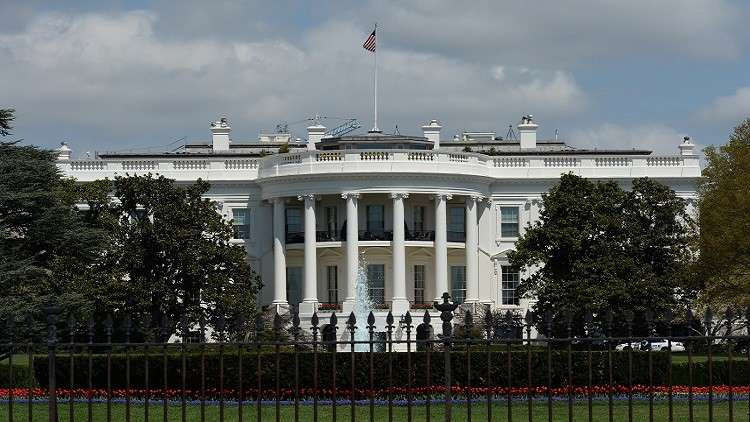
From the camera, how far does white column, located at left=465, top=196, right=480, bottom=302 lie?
253 ft

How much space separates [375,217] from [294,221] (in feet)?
12.9

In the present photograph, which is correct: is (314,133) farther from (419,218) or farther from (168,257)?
(168,257)

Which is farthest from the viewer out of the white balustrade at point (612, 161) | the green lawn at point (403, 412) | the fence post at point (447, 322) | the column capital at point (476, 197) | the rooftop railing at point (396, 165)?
the white balustrade at point (612, 161)

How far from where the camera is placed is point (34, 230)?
46.8 m

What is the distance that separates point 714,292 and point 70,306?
22.4 metres

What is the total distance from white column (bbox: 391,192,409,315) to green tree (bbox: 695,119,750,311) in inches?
685

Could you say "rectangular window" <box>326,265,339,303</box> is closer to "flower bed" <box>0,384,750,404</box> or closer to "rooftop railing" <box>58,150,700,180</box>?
"rooftop railing" <box>58,150,700,180</box>

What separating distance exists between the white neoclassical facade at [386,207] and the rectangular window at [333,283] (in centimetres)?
6

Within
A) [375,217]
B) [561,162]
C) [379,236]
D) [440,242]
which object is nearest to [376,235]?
[379,236]

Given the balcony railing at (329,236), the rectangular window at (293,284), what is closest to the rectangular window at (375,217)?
the balcony railing at (329,236)

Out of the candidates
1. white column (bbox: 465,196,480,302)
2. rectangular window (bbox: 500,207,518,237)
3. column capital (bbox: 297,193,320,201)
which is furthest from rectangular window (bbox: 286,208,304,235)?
rectangular window (bbox: 500,207,518,237)

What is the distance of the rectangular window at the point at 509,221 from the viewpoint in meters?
80.9

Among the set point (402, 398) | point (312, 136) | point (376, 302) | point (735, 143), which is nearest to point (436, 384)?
point (402, 398)

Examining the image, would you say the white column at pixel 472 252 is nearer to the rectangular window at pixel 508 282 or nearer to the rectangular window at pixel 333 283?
the rectangular window at pixel 508 282
